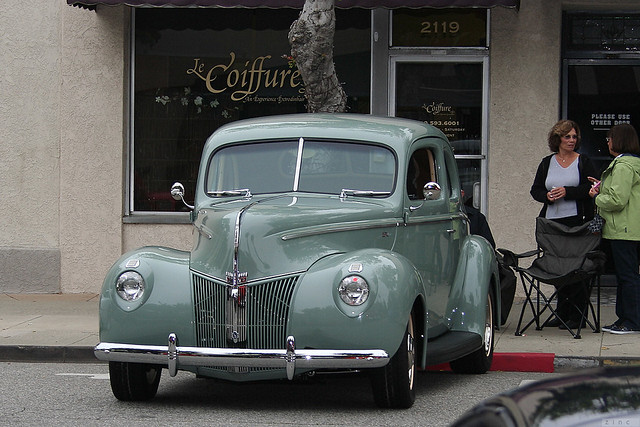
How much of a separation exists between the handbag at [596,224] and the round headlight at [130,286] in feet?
15.7

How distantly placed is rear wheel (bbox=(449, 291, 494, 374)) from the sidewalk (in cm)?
37

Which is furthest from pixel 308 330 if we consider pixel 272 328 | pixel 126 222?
pixel 126 222

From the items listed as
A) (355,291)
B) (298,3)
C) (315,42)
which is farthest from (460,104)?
(355,291)

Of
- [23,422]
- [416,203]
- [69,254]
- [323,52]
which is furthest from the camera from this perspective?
[69,254]

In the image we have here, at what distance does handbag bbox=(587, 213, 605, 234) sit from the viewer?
34.0 feet

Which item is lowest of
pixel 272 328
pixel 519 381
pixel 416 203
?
pixel 519 381

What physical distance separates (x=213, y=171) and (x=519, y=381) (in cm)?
291

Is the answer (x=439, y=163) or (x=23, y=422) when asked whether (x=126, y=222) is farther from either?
(x=23, y=422)

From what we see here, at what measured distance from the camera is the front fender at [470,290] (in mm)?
8578

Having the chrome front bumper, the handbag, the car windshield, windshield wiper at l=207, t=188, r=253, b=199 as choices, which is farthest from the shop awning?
the chrome front bumper

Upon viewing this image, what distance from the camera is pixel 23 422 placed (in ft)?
22.6

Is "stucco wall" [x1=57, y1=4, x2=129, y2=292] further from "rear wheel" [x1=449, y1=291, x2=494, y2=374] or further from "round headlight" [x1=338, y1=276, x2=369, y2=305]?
"round headlight" [x1=338, y1=276, x2=369, y2=305]

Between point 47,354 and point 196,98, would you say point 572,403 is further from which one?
point 196,98

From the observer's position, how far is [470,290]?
866cm
